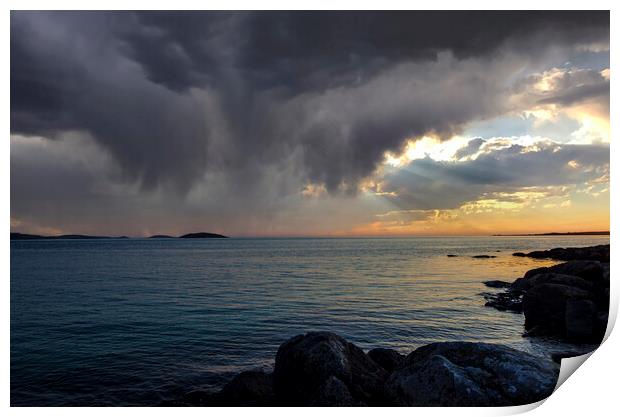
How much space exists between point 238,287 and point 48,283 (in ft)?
45.2

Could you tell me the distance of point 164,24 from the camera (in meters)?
11.4

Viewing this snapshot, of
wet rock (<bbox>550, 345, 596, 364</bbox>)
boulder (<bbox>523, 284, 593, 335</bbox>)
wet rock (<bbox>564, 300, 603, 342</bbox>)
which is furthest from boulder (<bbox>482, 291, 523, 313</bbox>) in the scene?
wet rock (<bbox>550, 345, 596, 364</bbox>)

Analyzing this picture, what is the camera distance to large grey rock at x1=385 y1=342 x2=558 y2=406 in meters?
6.57

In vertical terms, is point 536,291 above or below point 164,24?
below

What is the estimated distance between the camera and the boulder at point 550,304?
13453 mm

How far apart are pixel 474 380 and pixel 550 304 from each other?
352 inches

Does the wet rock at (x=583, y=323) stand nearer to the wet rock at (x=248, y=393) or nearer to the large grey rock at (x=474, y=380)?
the large grey rock at (x=474, y=380)

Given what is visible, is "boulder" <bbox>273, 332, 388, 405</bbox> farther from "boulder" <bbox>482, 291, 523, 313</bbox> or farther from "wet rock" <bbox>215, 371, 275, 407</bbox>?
"boulder" <bbox>482, 291, 523, 313</bbox>

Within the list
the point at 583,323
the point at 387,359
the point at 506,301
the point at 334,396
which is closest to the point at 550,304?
Answer: the point at 583,323
